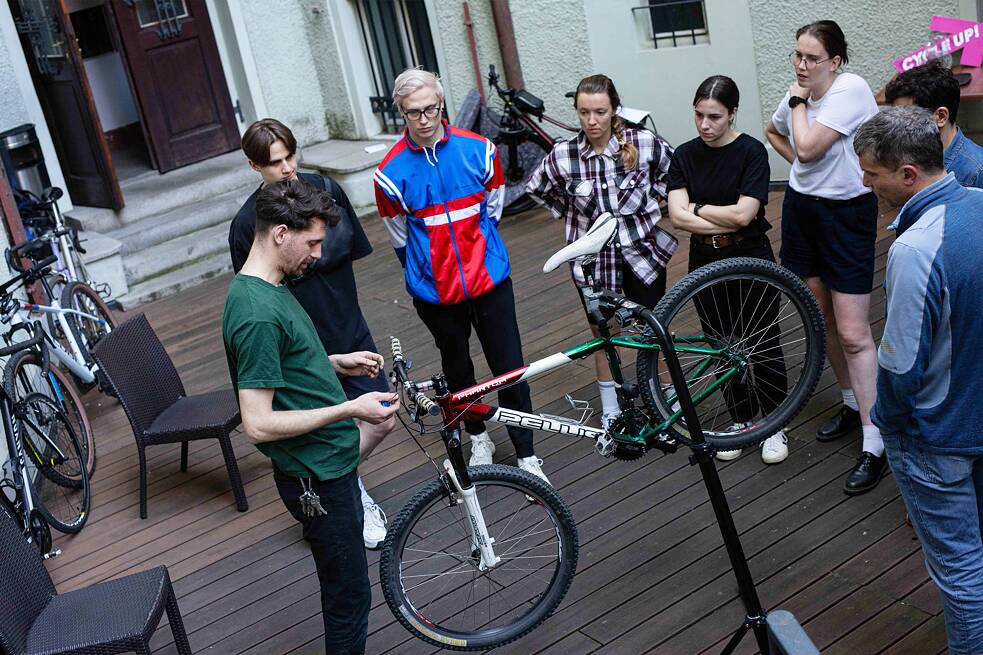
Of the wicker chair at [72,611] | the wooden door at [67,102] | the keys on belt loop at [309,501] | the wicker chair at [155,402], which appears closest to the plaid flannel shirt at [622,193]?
the keys on belt loop at [309,501]

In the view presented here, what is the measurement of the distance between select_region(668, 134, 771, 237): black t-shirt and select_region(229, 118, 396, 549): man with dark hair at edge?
121 cm

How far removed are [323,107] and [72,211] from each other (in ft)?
8.30

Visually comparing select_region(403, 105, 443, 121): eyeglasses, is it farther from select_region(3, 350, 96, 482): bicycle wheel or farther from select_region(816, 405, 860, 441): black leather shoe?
select_region(3, 350, 96, 482): bicycle wheel

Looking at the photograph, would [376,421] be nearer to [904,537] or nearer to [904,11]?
[904,537]

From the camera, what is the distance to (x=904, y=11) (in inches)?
237

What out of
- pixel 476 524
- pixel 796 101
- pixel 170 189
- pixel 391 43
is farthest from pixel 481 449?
pixel 391 43

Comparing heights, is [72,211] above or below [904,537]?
above

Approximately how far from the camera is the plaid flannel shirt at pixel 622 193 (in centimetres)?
392

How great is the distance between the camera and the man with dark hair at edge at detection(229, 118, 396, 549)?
3.52 meters

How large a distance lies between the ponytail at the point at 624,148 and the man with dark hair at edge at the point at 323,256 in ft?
3.33

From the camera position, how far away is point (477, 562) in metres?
3.28

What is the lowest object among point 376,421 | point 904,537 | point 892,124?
point 904,537

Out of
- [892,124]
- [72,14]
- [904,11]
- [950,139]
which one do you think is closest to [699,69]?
[904,11]

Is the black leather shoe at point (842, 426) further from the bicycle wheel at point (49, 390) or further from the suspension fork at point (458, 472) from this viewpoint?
the bicycle wheel at point (49, 390)
